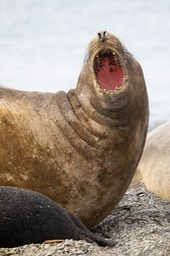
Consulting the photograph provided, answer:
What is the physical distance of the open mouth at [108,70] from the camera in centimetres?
635

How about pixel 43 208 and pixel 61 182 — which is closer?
pixel 43 208

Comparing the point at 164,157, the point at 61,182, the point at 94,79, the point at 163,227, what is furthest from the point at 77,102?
the point at 164,157

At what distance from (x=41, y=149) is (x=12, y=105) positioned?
50 centimetres

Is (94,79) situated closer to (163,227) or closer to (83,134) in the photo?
(83,134)

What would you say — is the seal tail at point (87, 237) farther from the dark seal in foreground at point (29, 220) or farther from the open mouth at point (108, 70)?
the open mouth at point (108, 70)

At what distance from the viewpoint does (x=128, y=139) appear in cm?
634

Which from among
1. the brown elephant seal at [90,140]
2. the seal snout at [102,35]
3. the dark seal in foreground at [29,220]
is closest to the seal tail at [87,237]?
the dark seal in foreground at [29,220]

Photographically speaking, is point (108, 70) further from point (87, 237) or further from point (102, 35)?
point (87, 237)

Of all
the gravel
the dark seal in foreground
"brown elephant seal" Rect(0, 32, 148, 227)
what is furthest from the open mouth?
the dark seal in foreground

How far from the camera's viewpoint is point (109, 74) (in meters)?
6.37

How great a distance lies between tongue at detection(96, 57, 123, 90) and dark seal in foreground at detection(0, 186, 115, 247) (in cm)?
122

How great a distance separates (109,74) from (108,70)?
33mm

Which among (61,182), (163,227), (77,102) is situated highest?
(77,102)

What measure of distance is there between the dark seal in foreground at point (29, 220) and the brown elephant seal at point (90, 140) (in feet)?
2.53
